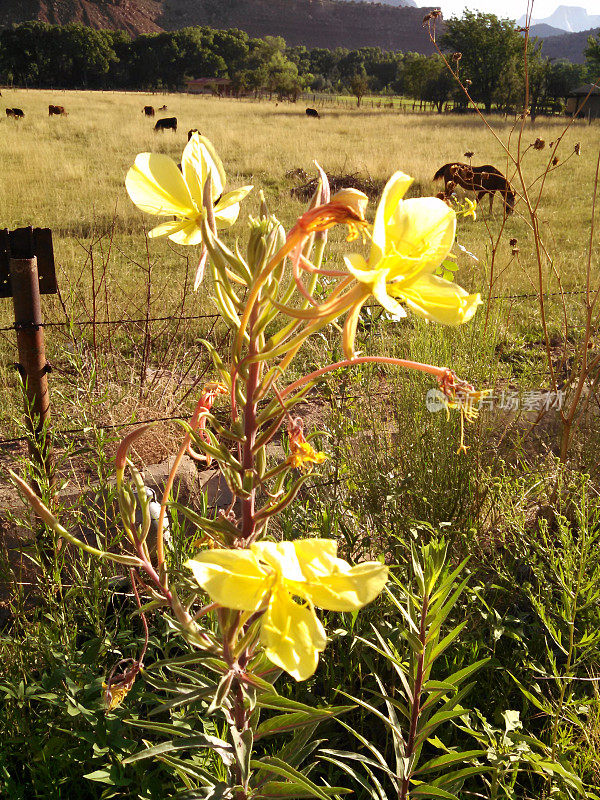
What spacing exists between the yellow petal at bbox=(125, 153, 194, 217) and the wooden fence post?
68.1 inches

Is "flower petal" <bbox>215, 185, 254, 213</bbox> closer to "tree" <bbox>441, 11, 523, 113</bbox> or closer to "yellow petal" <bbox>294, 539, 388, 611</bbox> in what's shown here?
"yellow petal" <bbox>294, 539, 388, 611</bbox>

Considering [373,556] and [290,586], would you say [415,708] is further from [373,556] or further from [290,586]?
[373,556]

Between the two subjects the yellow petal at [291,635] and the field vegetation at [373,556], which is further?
the field vegetation at [373,556]

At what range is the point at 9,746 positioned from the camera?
1.61m

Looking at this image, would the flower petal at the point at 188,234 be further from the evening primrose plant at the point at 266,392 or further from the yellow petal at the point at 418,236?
the yellow petal at the point at 418,236

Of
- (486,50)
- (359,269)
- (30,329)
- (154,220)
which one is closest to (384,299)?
(359,269)

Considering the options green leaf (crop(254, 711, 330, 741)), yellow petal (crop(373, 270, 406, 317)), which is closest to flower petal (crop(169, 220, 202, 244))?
yellow petal (crop(373, 270, 406, 317))

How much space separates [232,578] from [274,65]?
2614 inches

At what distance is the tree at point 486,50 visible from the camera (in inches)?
1319

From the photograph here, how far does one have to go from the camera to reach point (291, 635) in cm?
64

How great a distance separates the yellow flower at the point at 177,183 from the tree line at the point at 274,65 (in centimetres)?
2861

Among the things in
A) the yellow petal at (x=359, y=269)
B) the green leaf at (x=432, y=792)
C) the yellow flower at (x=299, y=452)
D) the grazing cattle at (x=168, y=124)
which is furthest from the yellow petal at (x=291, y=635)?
the grazing cattle at (x=168, y=124)

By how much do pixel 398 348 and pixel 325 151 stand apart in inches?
506

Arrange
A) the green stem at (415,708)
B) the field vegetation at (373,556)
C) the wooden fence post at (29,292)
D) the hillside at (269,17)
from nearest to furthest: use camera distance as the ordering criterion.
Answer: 1. the green stem at (415,708)
2. the field vegetation at (373,556)
3. the wooden fence post at (29,292)
4. the hillside at (269,17)
